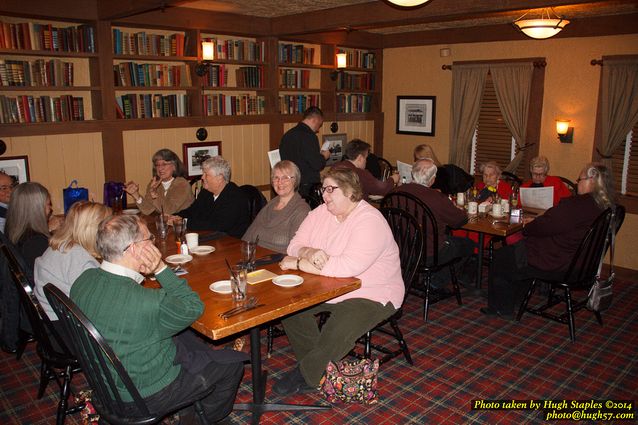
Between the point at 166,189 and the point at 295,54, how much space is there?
3.24 m

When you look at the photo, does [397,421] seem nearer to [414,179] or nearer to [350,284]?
[350,284]

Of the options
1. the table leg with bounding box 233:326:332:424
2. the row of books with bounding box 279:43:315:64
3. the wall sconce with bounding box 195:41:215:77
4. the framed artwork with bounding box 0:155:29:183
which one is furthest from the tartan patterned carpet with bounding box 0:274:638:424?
the row of books with bounding box 279:43:315:64

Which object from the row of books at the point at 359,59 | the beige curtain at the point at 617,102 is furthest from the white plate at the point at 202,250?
the row of books at the point at 359,59

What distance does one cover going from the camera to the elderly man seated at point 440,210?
4020 mm

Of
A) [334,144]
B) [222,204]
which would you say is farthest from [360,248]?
[334,144]

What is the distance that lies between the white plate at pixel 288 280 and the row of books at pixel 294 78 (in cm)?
470

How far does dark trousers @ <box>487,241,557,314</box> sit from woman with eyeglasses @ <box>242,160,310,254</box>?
172cm

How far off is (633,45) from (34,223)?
602 cm

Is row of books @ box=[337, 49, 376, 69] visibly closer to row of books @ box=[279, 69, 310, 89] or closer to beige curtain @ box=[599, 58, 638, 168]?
row of books @ box=[279, 69, 310, 89]

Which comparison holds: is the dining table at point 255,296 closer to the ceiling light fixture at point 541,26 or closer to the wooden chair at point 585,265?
the wooden chair at point 585,265

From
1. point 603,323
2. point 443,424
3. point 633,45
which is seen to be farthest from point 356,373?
point 633,45

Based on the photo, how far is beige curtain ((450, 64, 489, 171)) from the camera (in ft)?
22.8

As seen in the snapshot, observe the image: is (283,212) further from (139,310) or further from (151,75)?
(151,75)

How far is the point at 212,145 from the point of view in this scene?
6223 millimetres
